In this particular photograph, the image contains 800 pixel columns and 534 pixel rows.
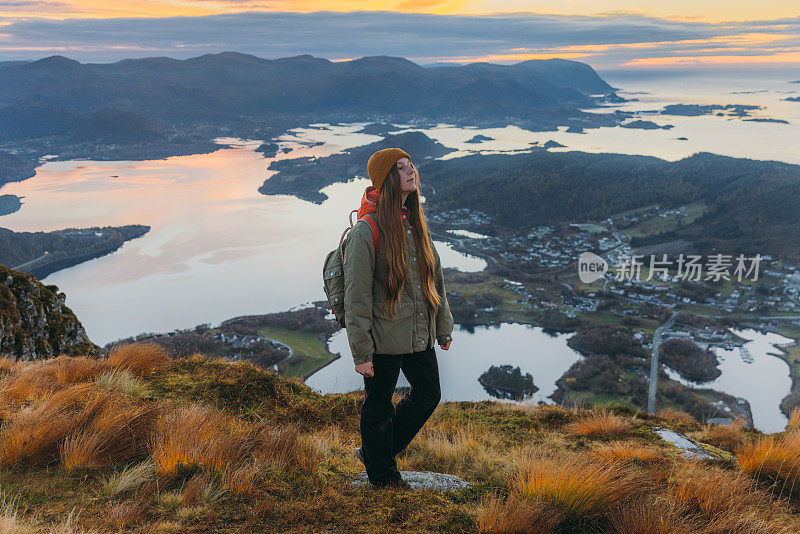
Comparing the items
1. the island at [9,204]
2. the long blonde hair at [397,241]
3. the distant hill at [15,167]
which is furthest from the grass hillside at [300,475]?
the distant hill at [15,167]

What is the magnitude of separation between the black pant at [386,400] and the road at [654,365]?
81.9 feet

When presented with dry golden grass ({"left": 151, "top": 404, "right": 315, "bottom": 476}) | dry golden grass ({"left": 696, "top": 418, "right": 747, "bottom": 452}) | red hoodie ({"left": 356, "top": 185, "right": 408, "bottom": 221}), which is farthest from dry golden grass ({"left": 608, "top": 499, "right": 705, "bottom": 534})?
dry golden grass ({"left": 696, "top": 418, "right": 747, "bottom": 452})

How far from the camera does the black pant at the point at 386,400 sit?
281cm

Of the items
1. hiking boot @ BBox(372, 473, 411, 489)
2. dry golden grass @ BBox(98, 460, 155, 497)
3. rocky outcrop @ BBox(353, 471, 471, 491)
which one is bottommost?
rocky outcrop @ BBox(353, 471, 471, 491)

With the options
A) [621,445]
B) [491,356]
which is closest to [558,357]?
[491,356]

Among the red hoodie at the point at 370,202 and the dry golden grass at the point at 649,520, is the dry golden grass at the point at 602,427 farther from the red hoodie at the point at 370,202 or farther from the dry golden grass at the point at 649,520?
the red hoodie at the point at 370,202

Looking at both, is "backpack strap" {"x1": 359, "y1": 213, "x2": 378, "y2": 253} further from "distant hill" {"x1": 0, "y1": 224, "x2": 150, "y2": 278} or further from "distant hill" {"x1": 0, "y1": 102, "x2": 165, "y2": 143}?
"distant hill" {"x1": 0, "y1": 102, "x2": 165, "y2": 143}

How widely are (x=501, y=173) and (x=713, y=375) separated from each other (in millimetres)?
75640

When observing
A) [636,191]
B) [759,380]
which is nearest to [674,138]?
[636,191]

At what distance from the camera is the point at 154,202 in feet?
282

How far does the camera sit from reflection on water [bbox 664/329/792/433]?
2623 cm

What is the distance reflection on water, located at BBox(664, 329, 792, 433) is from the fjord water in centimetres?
22

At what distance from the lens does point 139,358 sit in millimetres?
5164

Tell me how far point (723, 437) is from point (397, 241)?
4.01 m
